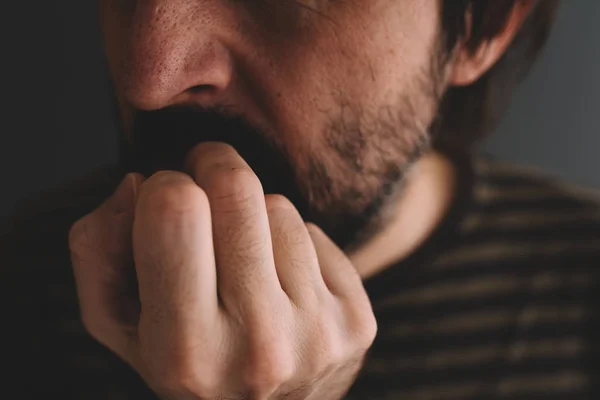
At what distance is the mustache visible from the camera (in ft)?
1.97

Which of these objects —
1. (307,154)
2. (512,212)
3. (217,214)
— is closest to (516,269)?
(512,212)

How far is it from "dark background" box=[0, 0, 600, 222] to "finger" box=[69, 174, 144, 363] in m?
0.29

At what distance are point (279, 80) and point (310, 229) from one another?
164 millimetres

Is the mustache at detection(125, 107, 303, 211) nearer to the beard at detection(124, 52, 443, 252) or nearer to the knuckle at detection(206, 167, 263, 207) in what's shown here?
the beard at detection(124, 52, 443, 252)

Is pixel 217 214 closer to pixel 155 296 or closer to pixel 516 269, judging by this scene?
pixel 155 296

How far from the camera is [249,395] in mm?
532

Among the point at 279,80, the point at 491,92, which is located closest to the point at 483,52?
the point at 491,92

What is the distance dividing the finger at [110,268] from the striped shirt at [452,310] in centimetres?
20

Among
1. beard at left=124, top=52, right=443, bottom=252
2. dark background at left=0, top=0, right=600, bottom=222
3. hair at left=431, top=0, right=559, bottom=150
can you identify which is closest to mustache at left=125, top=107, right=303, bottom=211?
beard at left=124, top=52, right=443, bottom=252

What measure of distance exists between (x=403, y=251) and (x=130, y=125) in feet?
1.43

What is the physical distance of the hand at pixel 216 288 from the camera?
47 centimetres

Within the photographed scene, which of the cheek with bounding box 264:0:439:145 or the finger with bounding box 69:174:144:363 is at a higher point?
the cheek with bounding box 264:0:439:145

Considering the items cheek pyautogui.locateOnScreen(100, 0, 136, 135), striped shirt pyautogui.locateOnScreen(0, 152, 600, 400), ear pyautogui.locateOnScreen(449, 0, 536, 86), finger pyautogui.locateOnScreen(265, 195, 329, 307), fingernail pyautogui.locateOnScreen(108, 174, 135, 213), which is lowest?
striped shirt pyautogui.locateOnScreen(0, 152, 600, 400)

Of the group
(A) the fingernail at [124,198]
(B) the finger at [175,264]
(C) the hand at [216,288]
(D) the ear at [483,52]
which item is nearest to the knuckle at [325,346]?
(C) the hand at [216,288]
